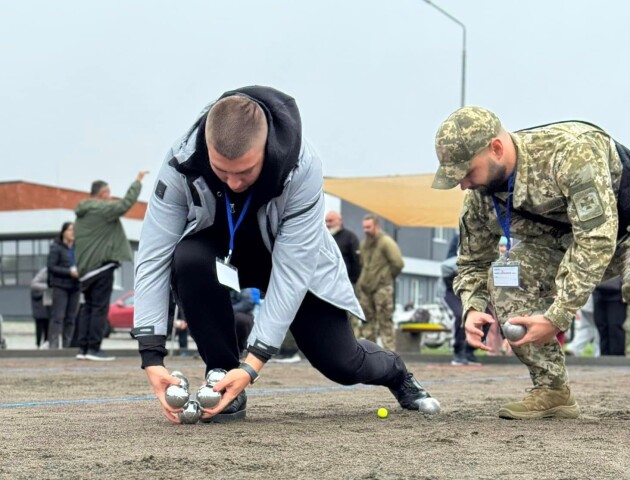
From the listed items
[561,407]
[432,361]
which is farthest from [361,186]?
[561,407]

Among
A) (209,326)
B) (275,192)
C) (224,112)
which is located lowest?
(209,326)

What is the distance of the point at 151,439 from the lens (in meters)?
4.14

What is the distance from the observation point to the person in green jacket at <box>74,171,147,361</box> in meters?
11.7

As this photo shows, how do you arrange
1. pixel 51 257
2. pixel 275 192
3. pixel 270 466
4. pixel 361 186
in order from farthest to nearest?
pixel 361 186
pixel 51 257
pixel 275 192
pixel 270 466

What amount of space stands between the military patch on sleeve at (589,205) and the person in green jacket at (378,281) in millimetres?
9168

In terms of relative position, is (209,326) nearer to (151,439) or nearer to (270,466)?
(151,439)

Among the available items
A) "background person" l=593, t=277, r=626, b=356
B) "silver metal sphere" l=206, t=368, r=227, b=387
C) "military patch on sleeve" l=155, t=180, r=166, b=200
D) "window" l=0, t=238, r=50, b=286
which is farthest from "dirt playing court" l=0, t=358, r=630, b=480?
"window" l=0, t=238, r=50, b=286

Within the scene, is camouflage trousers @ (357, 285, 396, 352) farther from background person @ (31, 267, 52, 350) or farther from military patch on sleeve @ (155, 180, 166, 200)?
military patch on sleeve @ (155, 180, 166, 200)

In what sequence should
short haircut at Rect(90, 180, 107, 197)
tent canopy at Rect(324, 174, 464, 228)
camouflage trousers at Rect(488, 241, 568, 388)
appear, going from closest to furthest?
camouflage trousers at Rect(488, 241, 568, 388) < short haircut at Rect(90, 180, 107, 197) < tent canopy at Rect(324, 174, 464, 228)

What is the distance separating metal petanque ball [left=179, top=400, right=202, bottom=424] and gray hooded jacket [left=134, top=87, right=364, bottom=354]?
317 millimetres

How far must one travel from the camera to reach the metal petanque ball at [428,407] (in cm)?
512

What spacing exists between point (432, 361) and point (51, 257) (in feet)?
16.6

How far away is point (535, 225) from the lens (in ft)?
16.2

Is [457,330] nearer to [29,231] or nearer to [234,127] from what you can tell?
[234,127]
